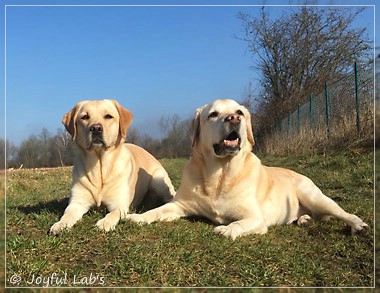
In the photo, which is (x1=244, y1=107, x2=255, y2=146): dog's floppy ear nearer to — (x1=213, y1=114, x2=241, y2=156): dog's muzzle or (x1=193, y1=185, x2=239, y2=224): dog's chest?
(x1=213, y1=114, x2=241, y2=156): dog's muzzle

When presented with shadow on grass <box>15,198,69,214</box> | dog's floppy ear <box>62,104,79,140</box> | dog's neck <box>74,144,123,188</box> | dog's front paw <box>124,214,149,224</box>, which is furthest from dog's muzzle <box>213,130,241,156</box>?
shadow on grass <box>15,198,69,214</box>

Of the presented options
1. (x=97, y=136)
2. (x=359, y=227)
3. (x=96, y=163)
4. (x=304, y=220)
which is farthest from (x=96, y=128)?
(x=359, y=227)

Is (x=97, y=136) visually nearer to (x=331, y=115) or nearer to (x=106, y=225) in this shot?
(x=106, y=225)

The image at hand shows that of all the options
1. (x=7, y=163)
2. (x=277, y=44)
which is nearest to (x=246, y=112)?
(x=277, y=44)

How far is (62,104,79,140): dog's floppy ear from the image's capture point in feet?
12.7

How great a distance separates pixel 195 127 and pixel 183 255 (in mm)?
1489

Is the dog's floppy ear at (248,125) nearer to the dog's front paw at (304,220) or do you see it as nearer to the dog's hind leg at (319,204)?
the dog's hind leg at (319,204)

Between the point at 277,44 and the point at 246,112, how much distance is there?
682 millimetres

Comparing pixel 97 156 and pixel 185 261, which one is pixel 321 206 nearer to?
pixel 185 261

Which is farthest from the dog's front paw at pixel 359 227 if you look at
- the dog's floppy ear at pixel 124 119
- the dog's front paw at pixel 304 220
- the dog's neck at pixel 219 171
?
the dog's floppy ear at pixel 124 119

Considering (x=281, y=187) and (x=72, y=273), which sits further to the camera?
(x=281, y=187)

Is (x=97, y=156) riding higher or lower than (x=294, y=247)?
higher

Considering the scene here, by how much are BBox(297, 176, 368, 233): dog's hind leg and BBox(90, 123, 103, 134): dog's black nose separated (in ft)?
6.93

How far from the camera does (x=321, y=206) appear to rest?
395 cm
